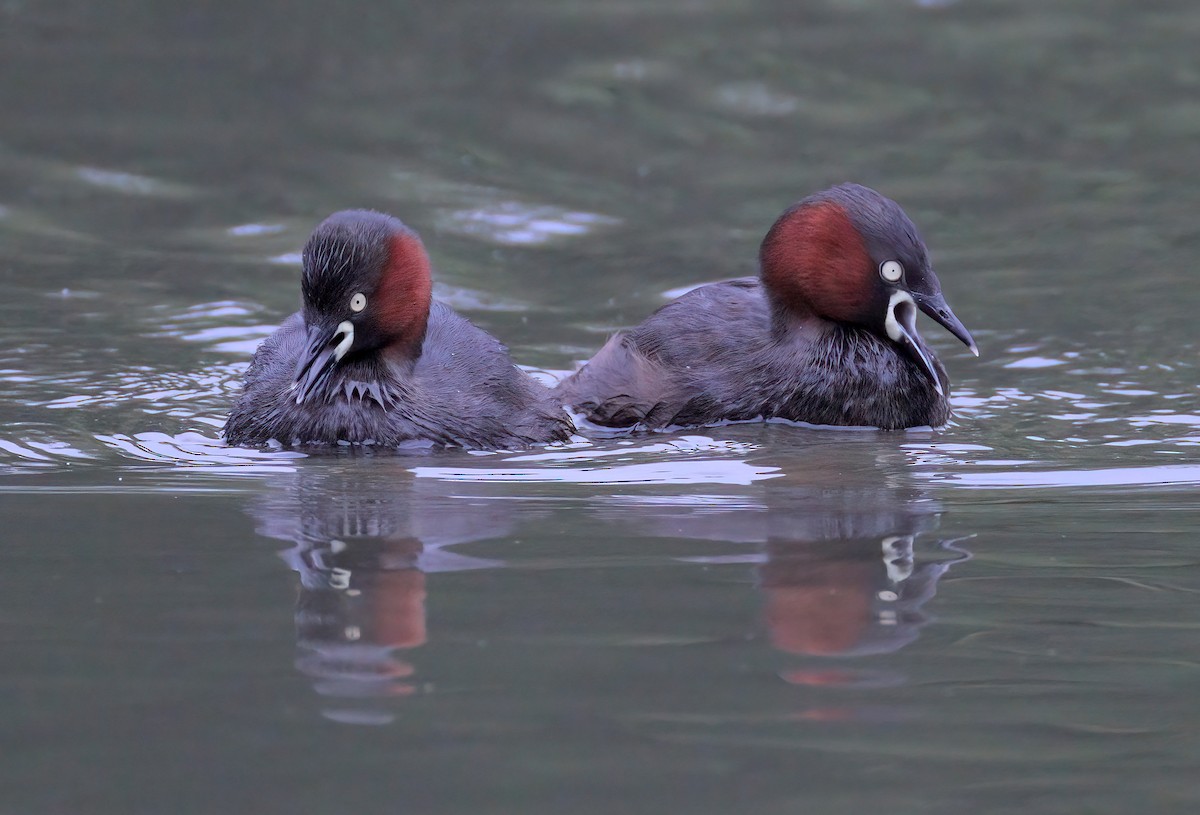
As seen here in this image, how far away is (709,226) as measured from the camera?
13.0m

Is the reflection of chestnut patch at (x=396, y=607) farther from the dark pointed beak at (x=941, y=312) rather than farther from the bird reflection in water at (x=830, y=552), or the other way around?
the dark pointed beak at (x=941, y=312)

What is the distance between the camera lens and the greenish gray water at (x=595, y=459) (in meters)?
3.61

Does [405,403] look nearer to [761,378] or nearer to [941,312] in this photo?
[761,378]

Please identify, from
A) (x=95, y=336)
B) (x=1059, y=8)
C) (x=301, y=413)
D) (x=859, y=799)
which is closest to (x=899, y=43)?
(x=1059, y=8)

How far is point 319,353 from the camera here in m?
7.70

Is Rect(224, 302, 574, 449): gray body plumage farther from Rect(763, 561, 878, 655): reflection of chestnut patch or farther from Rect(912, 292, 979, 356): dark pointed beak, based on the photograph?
Rect(763, 561, 878, 655): reflection of chestnut patch

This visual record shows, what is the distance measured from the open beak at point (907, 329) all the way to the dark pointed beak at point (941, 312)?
0.06 metres

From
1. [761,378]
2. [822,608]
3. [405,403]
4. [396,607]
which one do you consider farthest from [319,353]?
[822,608]

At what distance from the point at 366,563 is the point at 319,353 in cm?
273

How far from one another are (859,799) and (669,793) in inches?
14.0

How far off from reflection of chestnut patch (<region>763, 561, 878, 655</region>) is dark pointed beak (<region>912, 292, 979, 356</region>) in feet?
11.7

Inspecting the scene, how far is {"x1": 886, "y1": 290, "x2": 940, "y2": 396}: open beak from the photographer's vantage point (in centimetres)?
866

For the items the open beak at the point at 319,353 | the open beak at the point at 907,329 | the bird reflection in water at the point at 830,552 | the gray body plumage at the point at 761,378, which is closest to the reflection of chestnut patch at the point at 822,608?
the bird reflection in water at the point at 830,552

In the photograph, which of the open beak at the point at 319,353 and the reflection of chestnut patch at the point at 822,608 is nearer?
the reflection of chestnut patch at the point at 822,608
